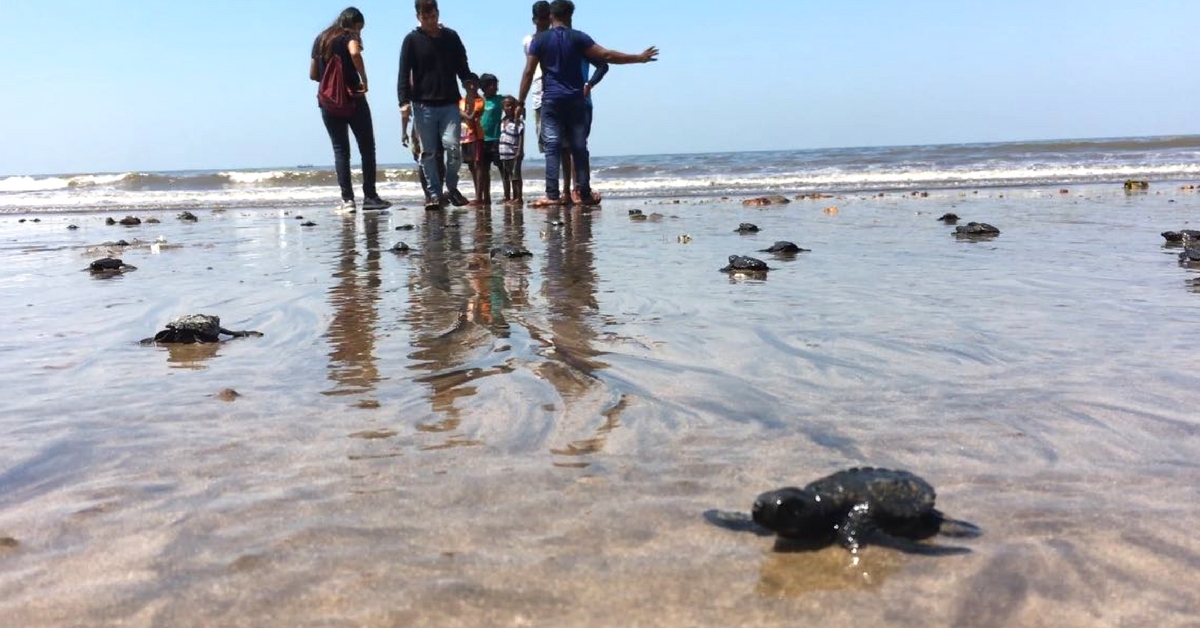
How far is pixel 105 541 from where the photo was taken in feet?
5.41

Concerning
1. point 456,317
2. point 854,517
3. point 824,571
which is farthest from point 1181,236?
point 824,571

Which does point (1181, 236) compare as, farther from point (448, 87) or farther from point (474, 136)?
point (474, 136)

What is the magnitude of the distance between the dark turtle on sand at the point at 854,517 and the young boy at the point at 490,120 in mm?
10363

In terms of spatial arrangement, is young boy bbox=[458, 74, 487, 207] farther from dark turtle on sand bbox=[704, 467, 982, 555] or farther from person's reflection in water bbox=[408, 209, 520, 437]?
dark turtle on sand bbox=[704, 467, 982, 555]

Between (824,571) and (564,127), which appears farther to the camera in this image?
(564,127)

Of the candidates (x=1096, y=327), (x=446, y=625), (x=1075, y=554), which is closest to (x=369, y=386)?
(x=446, y=625)

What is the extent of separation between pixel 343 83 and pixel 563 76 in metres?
2.16

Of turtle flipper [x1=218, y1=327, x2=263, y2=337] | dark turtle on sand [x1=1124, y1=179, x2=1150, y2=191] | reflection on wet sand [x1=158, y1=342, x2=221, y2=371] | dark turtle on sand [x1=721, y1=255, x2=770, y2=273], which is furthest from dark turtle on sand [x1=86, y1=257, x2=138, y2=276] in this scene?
dark turtle on sand [x1=1124, y1=179, x2=1150, y2=191]

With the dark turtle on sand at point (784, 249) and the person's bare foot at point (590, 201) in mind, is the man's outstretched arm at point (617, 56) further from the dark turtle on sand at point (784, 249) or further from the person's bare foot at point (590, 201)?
the dark turtle on sand at point (784, 249)

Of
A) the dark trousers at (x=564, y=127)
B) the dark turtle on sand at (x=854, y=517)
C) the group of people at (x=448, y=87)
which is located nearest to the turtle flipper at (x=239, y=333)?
the dark turtle on sand at (x=854, y=517)

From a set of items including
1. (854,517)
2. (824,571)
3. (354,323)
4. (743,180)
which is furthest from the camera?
(743,180)

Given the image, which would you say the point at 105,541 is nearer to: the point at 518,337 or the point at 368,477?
the point at 368,477

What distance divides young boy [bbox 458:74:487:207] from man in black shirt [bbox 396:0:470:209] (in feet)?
4.13

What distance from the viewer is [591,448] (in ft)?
6.78
